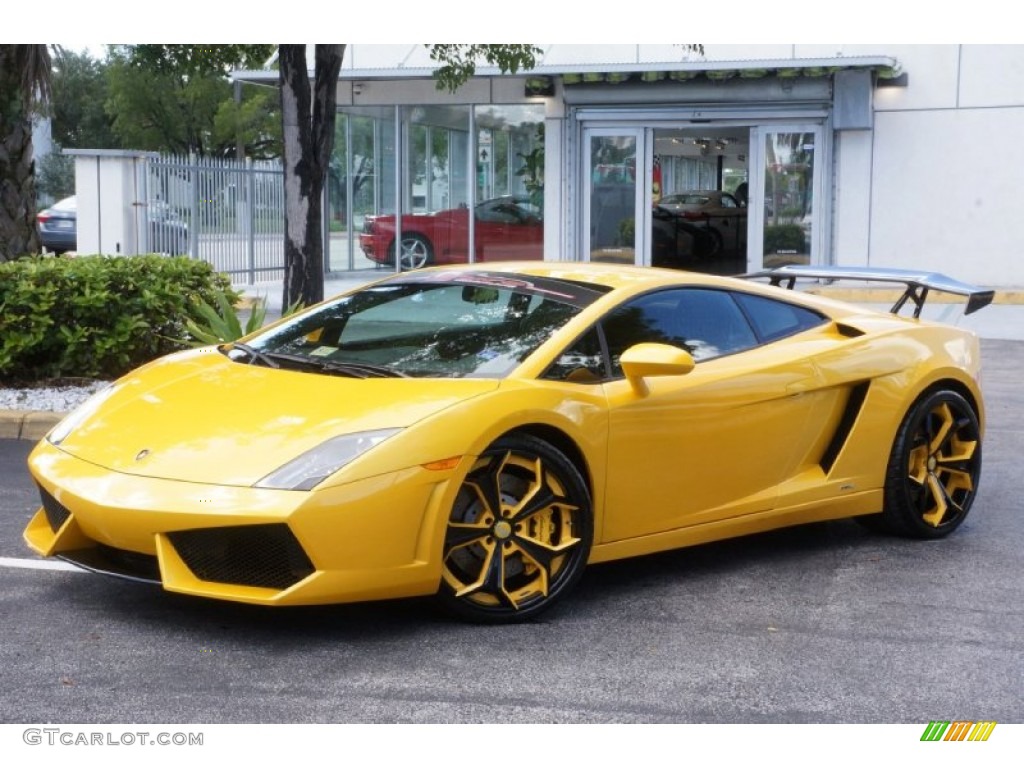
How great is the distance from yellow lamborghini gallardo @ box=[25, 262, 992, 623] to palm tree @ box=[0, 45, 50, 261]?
18.3 ft

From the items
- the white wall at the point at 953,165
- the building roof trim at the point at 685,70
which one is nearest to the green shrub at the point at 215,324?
the building roof trim at the point at 685,70

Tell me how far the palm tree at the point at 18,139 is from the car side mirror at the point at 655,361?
6952 millimetres

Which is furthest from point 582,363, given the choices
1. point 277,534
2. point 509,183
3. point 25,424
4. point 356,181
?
point 356,181

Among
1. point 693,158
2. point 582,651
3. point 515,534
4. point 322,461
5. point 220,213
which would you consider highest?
point 693,158

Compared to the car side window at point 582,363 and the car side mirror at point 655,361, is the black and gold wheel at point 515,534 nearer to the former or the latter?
the car side window at point 582,363

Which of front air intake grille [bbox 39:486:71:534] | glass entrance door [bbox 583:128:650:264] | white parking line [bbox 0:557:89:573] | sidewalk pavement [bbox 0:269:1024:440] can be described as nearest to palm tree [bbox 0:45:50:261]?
Answer: sidewalk pavement [bbox 0:269:1024:440]

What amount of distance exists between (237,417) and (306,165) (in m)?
7.24

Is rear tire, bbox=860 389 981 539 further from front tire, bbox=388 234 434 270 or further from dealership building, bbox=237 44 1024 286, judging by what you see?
front tire, bbox=388 234 434 270

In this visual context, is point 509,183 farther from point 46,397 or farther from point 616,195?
point 46,397

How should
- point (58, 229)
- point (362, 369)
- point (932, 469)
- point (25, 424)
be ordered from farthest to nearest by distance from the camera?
1. point (58, 229)
2. point (25, 424)
3. point (932, 469)
4. point (362, 369)

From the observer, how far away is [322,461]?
4.51 metres

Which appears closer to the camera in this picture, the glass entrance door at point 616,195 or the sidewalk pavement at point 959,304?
the sidewalk pavement at point 959,304

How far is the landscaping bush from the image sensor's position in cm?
919

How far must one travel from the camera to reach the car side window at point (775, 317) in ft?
19.7
